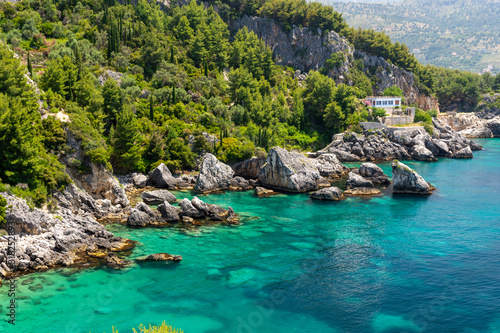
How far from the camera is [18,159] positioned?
4394 centimetres

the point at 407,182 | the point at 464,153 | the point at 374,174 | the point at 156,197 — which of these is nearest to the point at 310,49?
the point at 464,153

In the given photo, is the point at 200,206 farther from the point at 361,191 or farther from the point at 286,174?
the point at 361,191

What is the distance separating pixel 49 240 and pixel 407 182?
60978mm

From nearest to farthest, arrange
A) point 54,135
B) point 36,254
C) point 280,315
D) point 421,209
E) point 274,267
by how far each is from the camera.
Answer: point 280,315 → point 36,254 → point 274,267 → point 54,135 → point 421,209

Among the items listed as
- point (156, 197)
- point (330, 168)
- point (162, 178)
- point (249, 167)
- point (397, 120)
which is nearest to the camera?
point (156, 197)

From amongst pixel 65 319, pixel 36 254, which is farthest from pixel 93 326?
pixel 36 254

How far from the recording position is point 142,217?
51.7m

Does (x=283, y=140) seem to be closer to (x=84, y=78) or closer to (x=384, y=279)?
(x=84, y=78)

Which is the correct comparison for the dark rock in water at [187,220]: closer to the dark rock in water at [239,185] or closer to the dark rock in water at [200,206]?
the dark rock in water at [200,206]

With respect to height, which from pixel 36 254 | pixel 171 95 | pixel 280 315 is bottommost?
pixel 280 315

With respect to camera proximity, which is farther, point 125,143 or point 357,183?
point 357,183

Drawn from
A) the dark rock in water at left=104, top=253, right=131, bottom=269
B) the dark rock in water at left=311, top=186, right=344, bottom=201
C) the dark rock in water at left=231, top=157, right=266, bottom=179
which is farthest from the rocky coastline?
the dark rock in water at left=231, top=157, right=266, bottom=179

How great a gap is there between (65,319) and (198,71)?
291 feet

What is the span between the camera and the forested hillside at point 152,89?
2103 inches
